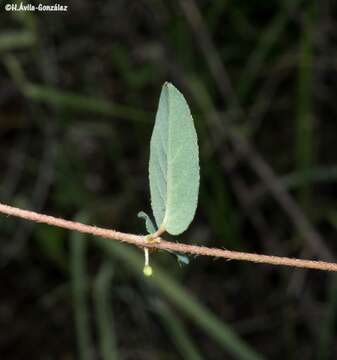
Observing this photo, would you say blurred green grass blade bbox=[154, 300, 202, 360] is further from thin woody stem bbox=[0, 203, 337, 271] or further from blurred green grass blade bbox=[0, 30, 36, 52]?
thin woody stem bbox=[0, 203, 337, 271]

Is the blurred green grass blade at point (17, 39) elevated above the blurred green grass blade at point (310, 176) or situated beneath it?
elevated above

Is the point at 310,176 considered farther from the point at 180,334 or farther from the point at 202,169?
the point at 180,334

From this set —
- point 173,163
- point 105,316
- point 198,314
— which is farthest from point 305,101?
point 173,163

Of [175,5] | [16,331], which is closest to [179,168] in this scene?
[175,5]

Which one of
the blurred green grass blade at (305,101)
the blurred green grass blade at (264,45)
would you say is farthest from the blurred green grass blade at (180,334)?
the blurred green grass blade at (264,45)

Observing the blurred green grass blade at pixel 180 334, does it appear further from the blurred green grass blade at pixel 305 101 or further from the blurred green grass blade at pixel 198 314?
the blurred green grass blade at pixel 305 101

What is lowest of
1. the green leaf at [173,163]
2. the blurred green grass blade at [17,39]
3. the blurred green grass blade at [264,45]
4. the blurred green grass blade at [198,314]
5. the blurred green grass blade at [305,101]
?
the green leaf at [173,163]

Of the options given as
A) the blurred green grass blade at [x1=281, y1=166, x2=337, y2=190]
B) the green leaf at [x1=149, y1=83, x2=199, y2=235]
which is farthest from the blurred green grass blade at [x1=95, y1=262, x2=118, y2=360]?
the green leaf at [x1=149, y1=83, x2=199, y2=235]
